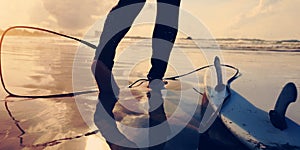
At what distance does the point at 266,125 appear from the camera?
1.69 m

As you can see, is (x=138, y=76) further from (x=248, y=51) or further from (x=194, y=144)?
(x=248, y=51)

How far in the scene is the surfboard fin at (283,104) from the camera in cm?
157

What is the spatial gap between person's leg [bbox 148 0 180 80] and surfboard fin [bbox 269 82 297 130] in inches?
23.7

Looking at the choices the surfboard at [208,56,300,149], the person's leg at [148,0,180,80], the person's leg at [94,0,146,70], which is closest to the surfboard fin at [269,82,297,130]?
the surfboard at [208,56,300,149]

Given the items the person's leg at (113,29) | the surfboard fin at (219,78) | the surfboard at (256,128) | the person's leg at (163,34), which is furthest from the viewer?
the surfboard fin at (219,78)

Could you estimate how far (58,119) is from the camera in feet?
6.84

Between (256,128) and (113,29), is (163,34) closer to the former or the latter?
(113,29)

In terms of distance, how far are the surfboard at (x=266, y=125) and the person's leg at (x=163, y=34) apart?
0.42 metres

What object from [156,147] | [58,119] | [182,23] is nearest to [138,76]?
[182,23]

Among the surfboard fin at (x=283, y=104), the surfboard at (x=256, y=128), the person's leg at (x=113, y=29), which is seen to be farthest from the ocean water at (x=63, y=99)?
the person's leg at (x=113, y=29)

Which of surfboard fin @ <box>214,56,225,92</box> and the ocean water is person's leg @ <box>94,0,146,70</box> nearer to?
the ocean water

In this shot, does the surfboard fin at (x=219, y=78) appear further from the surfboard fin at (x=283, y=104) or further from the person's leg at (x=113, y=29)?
the person's leg at (x=113, y=29)

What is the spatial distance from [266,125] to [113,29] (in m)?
0.90

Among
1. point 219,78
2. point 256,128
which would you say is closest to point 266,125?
point 256,128
